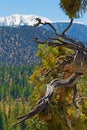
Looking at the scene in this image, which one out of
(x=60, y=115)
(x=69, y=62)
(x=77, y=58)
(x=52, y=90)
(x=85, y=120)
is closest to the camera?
(x=52, y=90)

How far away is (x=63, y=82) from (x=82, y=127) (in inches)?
500

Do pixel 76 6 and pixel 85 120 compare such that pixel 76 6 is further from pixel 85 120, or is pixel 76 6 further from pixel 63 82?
pixel 85 120

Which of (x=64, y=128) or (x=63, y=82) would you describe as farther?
(x=64, y=128)

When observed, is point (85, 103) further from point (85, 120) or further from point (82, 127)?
point (82, 127)

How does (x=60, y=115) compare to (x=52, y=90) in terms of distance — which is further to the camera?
(x=60, y=115)

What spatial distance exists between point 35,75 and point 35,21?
1713cm

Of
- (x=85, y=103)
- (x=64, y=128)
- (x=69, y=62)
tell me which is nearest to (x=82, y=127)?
(x=64, y=128)

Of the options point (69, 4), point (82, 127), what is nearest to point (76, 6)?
point (69, 4)

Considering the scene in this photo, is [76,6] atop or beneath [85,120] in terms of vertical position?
atop

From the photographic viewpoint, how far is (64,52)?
81.4 ft

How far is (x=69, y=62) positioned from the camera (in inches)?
418

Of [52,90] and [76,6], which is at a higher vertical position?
[76,6]

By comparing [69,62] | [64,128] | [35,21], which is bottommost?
[64,128]

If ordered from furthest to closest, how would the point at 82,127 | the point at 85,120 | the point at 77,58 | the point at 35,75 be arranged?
the point at 35,75 → the point at 85,120 → the point at 82,127 → the point at 77,58
